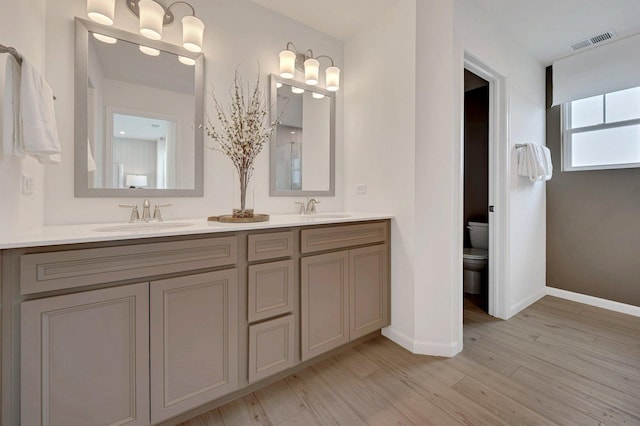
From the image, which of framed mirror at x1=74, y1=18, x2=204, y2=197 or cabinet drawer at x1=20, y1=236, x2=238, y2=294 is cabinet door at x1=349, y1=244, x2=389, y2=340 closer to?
cabinet drawer at x1=20, y1=236, x2=238, y2=294

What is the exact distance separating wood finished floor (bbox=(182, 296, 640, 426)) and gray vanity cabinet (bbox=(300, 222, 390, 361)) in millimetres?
201

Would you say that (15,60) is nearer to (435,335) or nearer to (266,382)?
(266,382)

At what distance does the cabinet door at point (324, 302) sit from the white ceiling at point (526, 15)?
6.28 feet

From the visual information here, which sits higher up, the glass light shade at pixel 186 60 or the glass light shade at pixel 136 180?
the glass light shade at pixel 186 60

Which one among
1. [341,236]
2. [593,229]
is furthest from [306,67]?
[593,229]

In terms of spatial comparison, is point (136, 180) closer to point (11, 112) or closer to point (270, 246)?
point (11, 112)

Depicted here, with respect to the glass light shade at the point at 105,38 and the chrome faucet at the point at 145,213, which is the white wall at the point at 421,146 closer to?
the chrome faucet at the point at 145,213

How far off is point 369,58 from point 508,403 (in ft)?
8.42

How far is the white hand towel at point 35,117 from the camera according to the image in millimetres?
1061

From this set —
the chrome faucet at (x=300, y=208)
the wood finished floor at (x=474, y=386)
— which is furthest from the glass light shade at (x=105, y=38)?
the wood finished floor at (x=474, y=386)

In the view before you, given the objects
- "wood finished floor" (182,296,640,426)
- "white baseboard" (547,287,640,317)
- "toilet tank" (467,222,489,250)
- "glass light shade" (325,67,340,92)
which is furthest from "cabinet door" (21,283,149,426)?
"white baseboard" (547,287,640,317)

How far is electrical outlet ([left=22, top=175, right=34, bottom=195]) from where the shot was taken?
122 centimetres

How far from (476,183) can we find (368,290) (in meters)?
2.36

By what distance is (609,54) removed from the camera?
8.56ft
